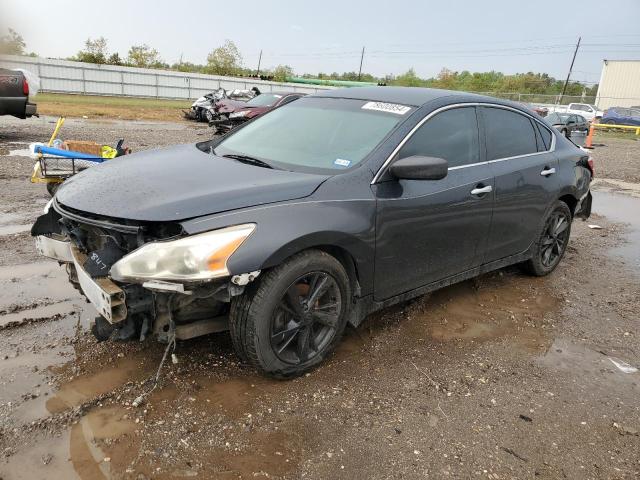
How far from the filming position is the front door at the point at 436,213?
3297mm

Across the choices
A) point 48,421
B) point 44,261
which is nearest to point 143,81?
point 44,261

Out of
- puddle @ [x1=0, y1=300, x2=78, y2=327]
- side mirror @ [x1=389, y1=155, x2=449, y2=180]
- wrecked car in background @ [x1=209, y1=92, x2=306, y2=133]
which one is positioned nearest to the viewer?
side mirror @ [x1=389, y1=155, x2=449, y2=180]

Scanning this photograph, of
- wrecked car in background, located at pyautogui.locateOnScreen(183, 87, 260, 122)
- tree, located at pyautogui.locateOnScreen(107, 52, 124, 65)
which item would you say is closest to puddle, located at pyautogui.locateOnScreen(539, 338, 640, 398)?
wrecked car in background, located at pyautogui.locateOnScreen(183, 87, 260, 122)

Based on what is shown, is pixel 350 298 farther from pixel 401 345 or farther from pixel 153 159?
pixel 153 159

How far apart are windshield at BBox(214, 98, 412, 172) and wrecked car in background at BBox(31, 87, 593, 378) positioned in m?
0.01

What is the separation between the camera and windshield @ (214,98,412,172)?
133 inches

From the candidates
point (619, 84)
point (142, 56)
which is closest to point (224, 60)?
point (142, 56)

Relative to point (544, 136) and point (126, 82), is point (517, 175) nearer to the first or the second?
point (544, 136)

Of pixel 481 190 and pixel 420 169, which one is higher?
pixel 420 169

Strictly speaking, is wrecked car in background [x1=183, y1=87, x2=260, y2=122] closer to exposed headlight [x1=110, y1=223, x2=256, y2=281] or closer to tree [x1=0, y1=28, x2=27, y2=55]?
tree [x1=0, y1=28, x2=27, y2=55]

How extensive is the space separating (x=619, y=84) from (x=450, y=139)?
162ft

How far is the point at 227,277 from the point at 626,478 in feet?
6.99

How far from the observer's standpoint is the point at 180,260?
252 cm

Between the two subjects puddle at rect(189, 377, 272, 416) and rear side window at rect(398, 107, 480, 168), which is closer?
puddle at rect(189, 377, 272, 416)
